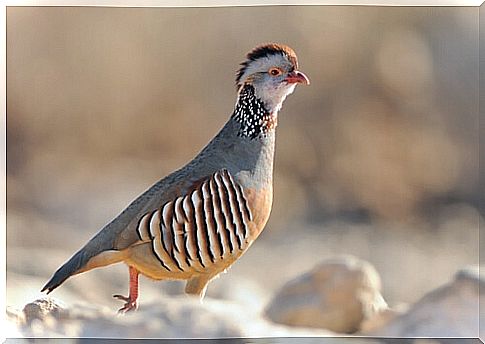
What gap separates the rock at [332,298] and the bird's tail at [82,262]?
55 cm

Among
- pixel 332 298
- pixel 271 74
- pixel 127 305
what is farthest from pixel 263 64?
pixel 127 305

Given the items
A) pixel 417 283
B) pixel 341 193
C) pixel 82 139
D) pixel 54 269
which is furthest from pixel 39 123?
pixel 417 283

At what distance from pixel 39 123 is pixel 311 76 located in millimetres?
914

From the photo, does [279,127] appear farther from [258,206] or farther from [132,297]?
[132,297]

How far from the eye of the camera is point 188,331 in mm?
2889

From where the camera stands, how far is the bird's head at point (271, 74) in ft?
9.37

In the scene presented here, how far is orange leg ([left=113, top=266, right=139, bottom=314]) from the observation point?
2.88m

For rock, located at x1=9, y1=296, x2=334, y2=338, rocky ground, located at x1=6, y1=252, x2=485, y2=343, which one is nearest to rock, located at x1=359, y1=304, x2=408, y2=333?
rocky ground, located at x1=6, y1=252, x2=485, y2=343

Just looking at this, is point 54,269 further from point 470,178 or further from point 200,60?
point 470,178

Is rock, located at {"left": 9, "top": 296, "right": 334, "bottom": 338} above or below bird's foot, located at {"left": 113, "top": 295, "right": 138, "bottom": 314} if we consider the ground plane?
below

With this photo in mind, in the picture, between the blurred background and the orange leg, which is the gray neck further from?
the orange leg

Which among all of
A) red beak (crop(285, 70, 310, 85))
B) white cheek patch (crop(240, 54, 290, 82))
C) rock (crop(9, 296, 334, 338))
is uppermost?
white cheek patch (crop(240, 54, 290, 82))

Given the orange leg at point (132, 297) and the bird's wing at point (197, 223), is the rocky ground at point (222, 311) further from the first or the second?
the bird's wing at point (197, 223)

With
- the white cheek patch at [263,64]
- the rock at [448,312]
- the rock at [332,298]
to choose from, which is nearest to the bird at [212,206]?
the white cheek patch at [263,64]
